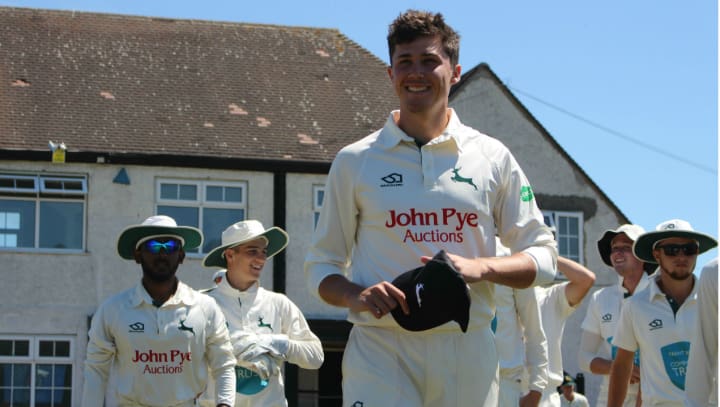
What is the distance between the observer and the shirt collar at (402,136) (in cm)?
634

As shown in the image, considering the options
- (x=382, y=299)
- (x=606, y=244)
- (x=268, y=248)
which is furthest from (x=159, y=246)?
(x=382, y=299)

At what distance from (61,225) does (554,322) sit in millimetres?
24031

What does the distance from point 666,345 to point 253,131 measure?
28.0 metres

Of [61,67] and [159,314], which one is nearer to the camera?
[159,314]

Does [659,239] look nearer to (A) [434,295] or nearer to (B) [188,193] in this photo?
(A) [434,295]

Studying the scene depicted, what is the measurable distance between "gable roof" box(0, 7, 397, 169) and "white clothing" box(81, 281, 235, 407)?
82.0 feet

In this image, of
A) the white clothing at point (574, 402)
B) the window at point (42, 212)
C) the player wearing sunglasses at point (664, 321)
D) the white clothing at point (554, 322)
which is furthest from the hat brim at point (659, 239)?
the window at point (42, 212)

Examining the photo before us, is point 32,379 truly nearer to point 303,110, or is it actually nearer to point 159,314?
point 303,110

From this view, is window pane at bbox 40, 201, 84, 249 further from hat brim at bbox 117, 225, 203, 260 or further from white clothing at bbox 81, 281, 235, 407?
white clothing at bbox 81, 281, 235, 407

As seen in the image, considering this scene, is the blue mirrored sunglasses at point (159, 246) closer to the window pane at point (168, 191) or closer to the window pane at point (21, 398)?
the window pane at point (21, 398)

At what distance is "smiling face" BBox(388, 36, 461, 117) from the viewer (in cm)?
622

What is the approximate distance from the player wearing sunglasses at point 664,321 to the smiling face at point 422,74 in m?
4.76

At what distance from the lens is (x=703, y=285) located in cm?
652

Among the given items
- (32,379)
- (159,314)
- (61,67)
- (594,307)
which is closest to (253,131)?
(61,67)
